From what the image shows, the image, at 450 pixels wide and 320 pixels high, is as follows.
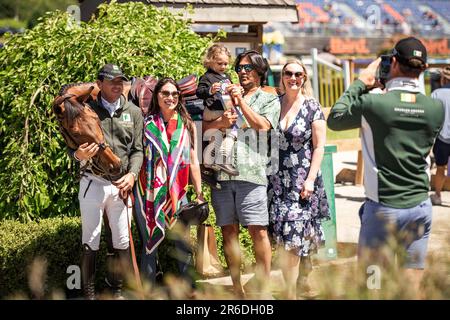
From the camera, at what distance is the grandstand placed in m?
53.2

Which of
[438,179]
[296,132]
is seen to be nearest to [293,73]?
[296,132]

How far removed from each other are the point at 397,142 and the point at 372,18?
53675 millimetres

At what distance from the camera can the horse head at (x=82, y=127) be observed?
18.3ft

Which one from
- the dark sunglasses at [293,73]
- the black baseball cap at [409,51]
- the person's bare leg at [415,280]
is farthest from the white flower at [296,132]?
the person's bare leg at [415,280]

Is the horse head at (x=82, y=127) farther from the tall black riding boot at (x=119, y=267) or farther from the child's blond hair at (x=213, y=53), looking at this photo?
the child's blond hair at (x=213, y=53)

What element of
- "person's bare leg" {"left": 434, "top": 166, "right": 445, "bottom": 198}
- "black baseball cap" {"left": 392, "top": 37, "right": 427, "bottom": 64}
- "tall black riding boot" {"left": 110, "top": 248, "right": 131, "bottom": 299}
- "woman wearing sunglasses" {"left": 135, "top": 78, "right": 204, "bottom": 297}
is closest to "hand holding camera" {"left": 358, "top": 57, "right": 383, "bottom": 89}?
"black baseball cap" {"left": 392, "top": 37, "right": 427, "bottom": 64}

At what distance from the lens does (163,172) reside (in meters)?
5.85

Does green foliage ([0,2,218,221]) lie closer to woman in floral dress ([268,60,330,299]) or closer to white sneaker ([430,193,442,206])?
woman in floral dress ([268,60,330,299])

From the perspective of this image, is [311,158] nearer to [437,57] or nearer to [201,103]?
[201,103]

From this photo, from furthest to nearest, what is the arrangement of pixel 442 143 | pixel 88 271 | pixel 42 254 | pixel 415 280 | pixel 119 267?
pixel 442 143
pixel 42 254
pixel 119 267
pixel 88 271
pixel 415 280

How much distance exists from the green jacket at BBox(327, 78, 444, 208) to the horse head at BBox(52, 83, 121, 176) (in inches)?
69.9

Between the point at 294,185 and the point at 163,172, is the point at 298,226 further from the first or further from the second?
the point at 163,172
